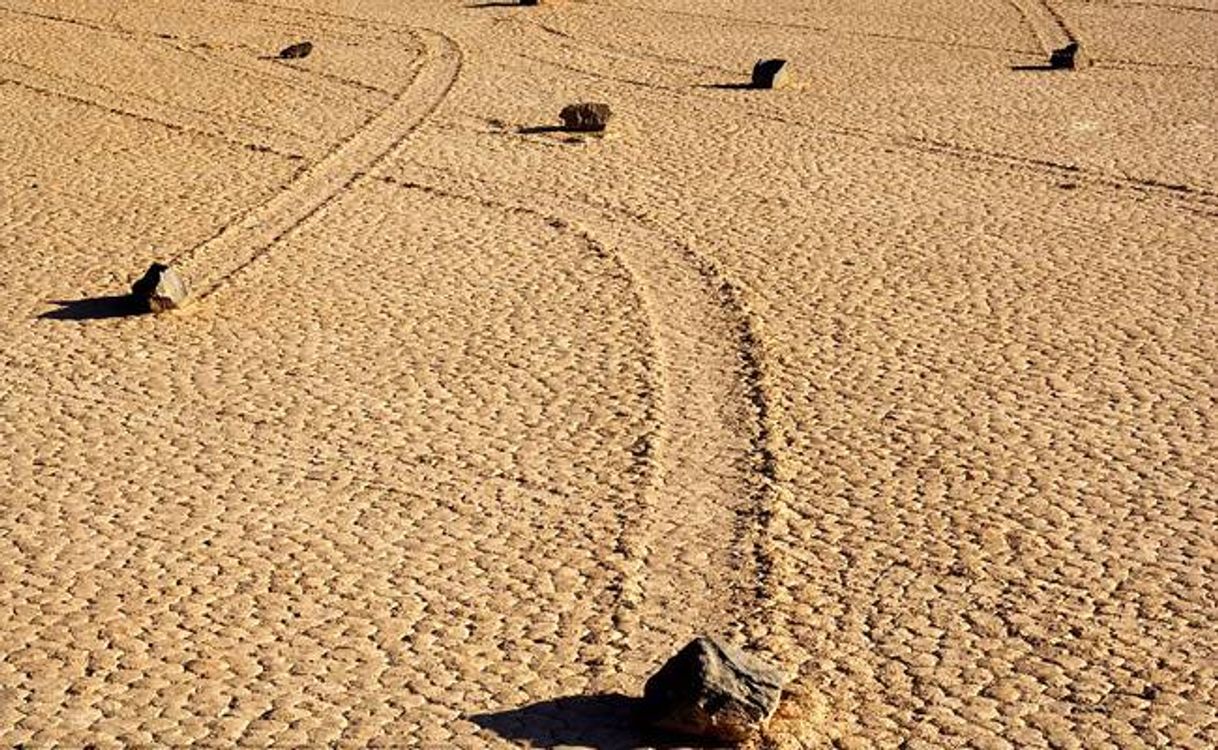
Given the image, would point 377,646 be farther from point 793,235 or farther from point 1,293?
point 793,235

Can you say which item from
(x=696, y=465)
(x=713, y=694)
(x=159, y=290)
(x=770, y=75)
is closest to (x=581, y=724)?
Result: (x=713, y=694)

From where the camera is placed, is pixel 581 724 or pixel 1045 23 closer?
pixel 581 724

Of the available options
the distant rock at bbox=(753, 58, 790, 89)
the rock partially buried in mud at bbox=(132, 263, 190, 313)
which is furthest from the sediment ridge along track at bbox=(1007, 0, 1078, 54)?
the rock partially buried in mud at bbox=(132, 263, 190, 313)

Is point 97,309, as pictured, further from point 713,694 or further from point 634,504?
point 713,694

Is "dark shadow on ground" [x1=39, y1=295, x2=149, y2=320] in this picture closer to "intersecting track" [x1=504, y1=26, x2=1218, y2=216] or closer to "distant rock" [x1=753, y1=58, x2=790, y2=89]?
"intersecting track" [x1=504, y1=26, x2=1218, y2=216]

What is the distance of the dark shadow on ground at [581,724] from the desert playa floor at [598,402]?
0.08 ft

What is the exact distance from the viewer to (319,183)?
58.7 feet

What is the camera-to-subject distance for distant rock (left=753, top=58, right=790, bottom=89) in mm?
21750

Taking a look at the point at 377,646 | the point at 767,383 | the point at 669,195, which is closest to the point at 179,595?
the point at 377,646

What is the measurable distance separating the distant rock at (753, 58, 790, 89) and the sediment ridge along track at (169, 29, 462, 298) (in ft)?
10.5

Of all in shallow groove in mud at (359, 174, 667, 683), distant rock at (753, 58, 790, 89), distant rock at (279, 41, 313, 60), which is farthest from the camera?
distant rock at (279, 41, 313, 60)

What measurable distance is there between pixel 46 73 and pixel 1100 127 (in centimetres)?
1088

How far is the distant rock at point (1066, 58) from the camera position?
22750 mm

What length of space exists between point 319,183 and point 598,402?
5.90 metres
